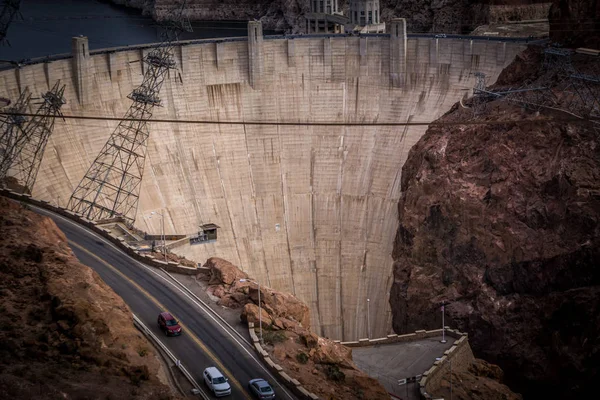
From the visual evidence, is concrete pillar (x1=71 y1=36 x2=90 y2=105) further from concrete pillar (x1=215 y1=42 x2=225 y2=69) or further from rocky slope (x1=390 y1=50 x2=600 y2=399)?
rocky slope (x1=390 y1=50 x2=600 y2=399)

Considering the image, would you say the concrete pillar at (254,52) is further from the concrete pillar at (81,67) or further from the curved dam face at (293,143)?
the concrete pillar at (81,67)

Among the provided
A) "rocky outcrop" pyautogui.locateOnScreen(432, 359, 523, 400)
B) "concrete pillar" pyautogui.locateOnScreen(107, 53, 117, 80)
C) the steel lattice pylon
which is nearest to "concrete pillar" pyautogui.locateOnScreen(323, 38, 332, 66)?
"concrete pillar" pyautogui.locateOnScreen(107, 53, 117, 80)

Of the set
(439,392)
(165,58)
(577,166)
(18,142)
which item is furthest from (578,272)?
(18,142)

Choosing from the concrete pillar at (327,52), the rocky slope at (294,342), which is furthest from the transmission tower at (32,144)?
the concrete pillar at (327,52)

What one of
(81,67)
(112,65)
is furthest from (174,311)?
(112,65)

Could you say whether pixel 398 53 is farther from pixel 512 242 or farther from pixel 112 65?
pixel 112 65
